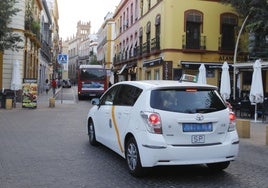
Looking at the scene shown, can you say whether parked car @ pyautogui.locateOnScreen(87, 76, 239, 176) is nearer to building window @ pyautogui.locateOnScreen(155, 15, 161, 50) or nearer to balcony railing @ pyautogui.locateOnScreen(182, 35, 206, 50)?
balcony railing @ pyautogui.locateOnScreen(182, 35, 206, 50)

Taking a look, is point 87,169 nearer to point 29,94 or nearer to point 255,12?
point 29,94

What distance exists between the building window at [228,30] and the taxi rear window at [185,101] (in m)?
25.7

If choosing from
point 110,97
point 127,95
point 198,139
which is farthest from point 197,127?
point 110,97

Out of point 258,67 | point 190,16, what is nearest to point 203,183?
point 258,67

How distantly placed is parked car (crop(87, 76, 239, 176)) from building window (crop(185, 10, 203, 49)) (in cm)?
2400

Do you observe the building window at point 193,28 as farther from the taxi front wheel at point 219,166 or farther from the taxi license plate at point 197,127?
the taxi license plate at point 197,127

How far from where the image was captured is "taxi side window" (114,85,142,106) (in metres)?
7.40

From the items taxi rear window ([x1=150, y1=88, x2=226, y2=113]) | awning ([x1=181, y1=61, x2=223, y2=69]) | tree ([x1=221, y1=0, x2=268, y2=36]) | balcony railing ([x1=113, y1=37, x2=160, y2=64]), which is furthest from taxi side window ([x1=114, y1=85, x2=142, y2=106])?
balcony railing ([x1=113, y1=37, x2=160, y2=64])

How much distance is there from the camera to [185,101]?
6.93m

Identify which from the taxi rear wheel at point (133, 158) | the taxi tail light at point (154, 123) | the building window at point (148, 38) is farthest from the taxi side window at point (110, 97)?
the building window at point (148, 38)

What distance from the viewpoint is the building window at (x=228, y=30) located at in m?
32.2

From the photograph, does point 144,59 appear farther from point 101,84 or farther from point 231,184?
point 231,184

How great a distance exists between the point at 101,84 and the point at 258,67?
18636 millimetres

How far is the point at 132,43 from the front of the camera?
142 feet
